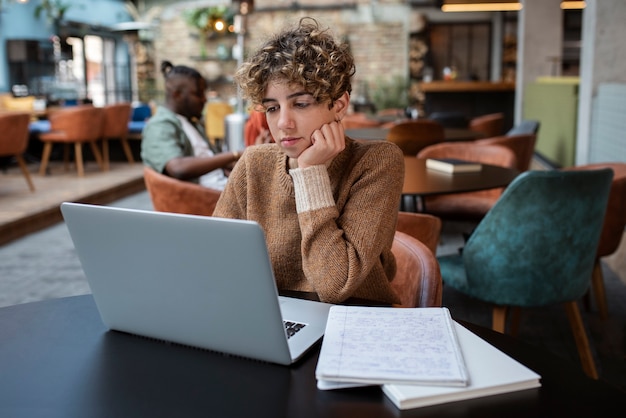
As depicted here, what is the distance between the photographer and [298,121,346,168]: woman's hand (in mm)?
1280

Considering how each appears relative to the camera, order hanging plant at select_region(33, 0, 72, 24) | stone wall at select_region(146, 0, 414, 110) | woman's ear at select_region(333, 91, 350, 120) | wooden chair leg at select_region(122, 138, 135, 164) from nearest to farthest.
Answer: woman's ear at select_region(333, 91, 350, 120) → wooden chair leg at select_region(122, 138, 135, 164) → hanging plant at select_region(33, 0, 72, 24) → stone wall at select_region(146, 0, 414, 110)

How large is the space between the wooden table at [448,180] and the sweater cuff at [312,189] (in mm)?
1221

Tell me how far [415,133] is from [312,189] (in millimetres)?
3537

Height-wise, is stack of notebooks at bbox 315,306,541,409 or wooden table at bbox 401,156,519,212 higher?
stack of notebooks at bbox 315,306,541,409

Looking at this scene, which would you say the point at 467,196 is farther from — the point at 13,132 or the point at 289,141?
the point at 13,132

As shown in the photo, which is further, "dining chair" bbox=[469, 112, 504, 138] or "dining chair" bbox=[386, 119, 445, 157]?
"dining chair" bbox=[469, 112, 504, 138]

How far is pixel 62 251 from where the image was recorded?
480 centimetres

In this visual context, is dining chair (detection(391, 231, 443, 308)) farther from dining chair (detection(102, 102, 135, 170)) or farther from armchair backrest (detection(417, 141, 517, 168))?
dining chair (detection(102, 102, 135, 170))

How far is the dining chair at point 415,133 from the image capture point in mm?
4680

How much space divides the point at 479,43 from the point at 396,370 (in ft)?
45.2

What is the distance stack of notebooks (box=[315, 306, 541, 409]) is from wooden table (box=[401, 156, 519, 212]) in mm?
1503

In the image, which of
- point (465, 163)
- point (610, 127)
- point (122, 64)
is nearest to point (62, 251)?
point (465, 163)

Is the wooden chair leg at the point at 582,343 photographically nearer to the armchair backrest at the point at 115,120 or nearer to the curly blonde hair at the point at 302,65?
the curly blonde hair at the point at 302,65

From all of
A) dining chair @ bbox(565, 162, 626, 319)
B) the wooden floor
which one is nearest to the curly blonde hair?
dining chair @ bbox(565, 162, 626, 319)
